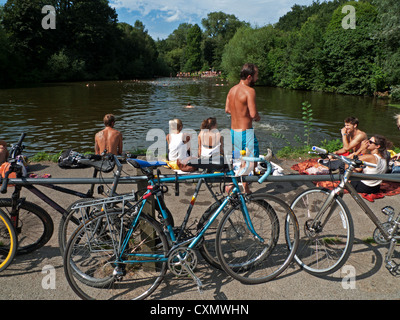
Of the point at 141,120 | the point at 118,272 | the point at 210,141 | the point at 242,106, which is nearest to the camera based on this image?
the point at 118,272

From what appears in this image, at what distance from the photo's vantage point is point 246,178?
299cm

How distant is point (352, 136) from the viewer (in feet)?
24.2

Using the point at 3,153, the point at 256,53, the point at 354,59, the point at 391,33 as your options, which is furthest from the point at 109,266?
the point at 256,53

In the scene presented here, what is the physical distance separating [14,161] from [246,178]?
224cm

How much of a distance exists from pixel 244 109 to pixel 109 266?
Result: 3277 millimetres

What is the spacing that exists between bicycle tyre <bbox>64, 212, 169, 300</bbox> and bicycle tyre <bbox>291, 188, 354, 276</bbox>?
4.60ft

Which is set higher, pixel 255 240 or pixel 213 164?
pixel 213 164

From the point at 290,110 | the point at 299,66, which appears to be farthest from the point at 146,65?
the point at 290,110

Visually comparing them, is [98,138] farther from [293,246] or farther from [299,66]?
[299,66]

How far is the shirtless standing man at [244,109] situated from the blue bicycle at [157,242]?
1.99 meters

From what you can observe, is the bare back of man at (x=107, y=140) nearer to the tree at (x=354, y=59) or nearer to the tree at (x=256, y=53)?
the tree at (x=354, y=59)

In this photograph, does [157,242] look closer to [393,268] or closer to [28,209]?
[28,209]

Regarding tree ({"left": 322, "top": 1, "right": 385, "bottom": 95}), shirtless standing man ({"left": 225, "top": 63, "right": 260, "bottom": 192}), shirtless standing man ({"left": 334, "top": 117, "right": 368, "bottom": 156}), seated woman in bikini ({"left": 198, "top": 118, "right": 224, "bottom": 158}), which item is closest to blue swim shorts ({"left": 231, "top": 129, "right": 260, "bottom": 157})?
shirtless standing man ({"left": 225, "top": 63, "right": 260, "bottom": 192})

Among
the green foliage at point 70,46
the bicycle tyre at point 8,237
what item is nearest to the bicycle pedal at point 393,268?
the bicycle tyre at point 8,237
